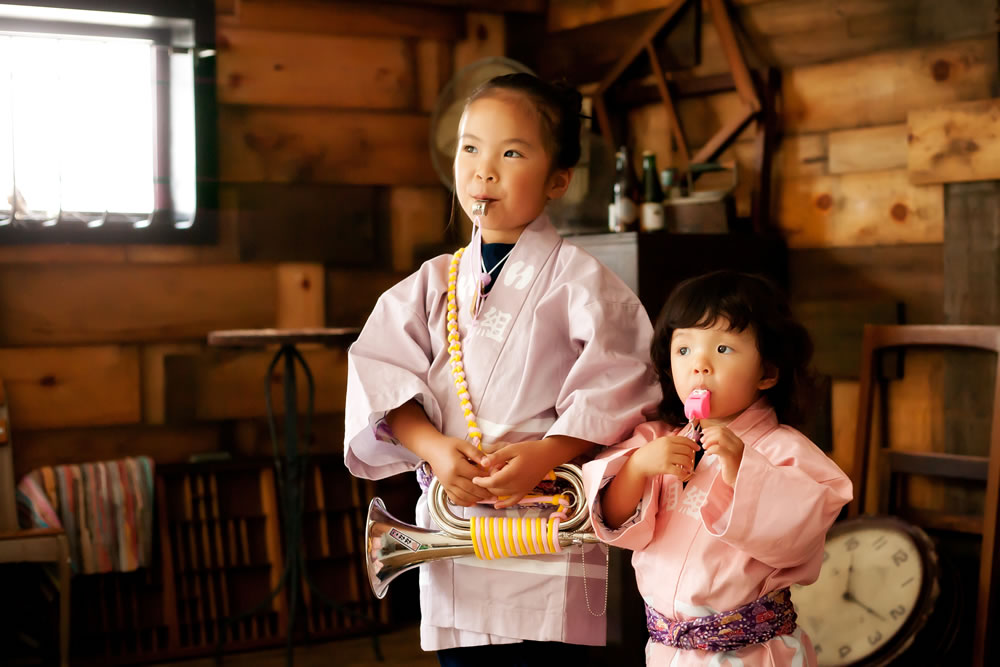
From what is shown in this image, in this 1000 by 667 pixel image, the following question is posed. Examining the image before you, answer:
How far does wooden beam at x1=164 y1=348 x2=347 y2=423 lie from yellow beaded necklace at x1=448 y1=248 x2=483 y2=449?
1832mm

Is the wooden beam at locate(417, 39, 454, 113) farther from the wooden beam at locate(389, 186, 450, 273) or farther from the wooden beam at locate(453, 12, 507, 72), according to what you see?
the wooden beam at locate(389, 186, 450, 273)

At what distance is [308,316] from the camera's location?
10.5ft

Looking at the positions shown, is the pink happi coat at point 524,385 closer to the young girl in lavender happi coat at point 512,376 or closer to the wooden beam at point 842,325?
the young girl in lavender happi coat at point 512,376

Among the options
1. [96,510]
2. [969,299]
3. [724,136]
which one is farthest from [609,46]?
[96,510]

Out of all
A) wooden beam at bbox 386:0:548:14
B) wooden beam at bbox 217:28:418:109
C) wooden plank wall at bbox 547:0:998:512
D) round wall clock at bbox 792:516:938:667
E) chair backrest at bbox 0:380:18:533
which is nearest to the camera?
A: round wall clock at bbox 792:516:938:667

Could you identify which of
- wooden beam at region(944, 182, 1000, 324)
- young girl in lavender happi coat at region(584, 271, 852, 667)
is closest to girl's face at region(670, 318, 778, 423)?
young girl in lavender happi coat at region(584, 271, 852, 667)

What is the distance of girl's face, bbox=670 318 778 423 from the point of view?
1.24 meters

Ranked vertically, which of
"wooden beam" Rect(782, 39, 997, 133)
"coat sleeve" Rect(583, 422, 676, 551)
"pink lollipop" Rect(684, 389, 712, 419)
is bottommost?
"coat sleeve" Rect(583, 422, 676, 551)

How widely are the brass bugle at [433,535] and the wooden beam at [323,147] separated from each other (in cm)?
191

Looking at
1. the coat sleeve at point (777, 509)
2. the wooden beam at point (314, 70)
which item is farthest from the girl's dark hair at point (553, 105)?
the wooden beam at point (314, 70)

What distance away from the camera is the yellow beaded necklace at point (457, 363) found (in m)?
1.33

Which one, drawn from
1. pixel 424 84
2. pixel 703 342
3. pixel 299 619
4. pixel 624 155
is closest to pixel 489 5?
pixel 424 84

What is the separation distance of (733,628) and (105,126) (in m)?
2.46

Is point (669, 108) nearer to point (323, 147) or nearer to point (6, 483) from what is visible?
point (323, 147)
